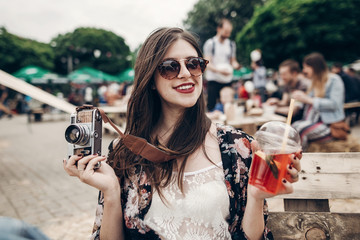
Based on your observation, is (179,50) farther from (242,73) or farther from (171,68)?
(242,73)

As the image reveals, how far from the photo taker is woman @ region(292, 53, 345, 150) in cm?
388

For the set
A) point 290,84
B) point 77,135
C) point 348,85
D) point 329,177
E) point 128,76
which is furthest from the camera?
point 128,76

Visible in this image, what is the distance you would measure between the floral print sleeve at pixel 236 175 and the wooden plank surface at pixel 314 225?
22cm

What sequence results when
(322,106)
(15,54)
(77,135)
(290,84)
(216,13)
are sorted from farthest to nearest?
(15,54) → (216,13) → (290,84) → (322,106) → (77,135)

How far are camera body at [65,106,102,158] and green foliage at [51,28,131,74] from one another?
153 feet

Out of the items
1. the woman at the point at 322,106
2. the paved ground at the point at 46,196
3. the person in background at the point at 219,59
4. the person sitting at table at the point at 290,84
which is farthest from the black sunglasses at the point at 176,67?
the person sitting at table at the point at 290,84

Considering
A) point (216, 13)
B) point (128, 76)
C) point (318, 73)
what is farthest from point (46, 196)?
point (216, 13)

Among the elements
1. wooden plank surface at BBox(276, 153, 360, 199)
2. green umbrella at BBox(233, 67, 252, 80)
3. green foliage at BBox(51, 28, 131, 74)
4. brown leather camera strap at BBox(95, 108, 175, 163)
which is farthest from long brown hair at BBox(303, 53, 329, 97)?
green foliage at BBox(51, 28, 131, 74)

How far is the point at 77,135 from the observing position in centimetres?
137

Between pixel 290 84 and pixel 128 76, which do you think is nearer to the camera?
pixel 290 84

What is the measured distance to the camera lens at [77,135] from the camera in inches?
54.1

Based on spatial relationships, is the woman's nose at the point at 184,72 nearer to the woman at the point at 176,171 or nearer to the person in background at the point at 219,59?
the woman at the point at 176,171

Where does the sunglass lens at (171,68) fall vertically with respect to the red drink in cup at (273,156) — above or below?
above

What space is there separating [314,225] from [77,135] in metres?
1.46
